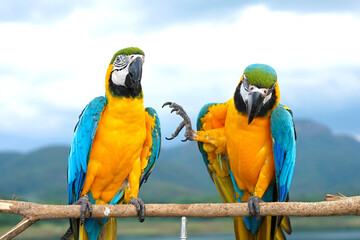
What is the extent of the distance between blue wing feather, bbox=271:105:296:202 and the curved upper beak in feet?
4.32

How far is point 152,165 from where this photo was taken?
4.62 m

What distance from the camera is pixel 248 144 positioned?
14.0ft

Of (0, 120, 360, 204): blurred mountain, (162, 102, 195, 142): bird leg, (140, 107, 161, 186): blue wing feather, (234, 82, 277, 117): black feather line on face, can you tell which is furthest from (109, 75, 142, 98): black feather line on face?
(0, 120, 360, 204): blurred mountain

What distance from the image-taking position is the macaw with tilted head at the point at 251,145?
4.00 meters

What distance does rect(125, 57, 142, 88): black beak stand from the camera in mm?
4078

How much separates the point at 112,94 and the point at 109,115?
20 centimetres

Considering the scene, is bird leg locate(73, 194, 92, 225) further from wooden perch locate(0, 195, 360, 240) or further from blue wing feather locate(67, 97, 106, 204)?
blue wing feather locate(67, 97, 106, 204)

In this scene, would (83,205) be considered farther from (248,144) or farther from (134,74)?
(248,144)

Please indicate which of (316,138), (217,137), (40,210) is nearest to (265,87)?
(217,137)

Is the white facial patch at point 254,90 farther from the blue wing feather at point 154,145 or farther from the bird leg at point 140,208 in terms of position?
the bird leg at point 140,208

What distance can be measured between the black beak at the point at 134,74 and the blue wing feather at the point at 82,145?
358 millimetres

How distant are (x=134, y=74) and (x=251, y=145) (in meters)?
1.31

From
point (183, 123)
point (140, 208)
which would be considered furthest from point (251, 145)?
point (140, 208)

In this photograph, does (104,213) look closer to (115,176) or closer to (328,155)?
(115,176)
